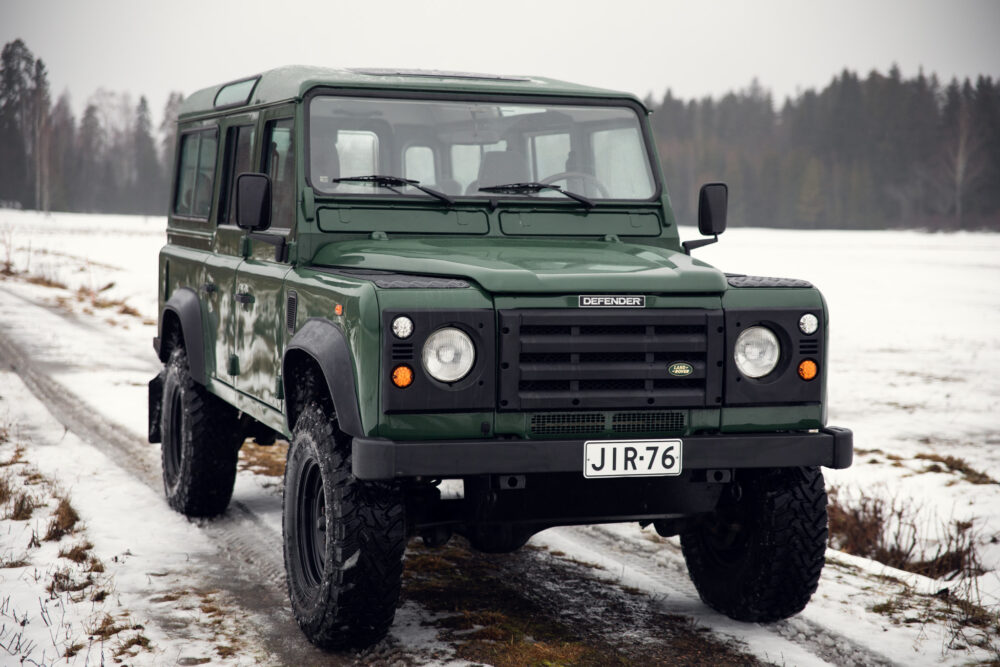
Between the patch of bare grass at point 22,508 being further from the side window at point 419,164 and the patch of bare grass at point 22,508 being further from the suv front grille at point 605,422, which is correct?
the suv front grille at point 605,422

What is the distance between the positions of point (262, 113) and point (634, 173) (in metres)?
1.84

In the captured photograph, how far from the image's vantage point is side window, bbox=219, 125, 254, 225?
6.00 meters

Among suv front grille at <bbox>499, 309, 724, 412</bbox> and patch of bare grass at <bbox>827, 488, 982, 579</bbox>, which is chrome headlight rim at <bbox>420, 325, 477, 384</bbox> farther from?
patch of bare grass at <bbox>827, 488, 982, 579</bbox>

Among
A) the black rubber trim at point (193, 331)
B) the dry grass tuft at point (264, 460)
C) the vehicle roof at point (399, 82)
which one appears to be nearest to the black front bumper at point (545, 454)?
the vehicle roof at point (399, 82)

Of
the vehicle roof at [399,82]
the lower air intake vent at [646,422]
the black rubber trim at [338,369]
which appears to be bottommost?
the lower air intake vent at [646,422]

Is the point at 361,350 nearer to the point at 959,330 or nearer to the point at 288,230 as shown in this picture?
the point at 288,230

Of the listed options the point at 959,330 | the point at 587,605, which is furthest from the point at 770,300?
the point at 959,330

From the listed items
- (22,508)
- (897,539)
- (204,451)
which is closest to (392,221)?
(204,451)

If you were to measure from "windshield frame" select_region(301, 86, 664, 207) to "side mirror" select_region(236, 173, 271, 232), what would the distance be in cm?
24

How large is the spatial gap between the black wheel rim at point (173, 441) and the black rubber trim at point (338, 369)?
9.27ft

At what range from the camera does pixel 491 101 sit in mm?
5574

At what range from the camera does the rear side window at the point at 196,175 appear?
6754 millimetres

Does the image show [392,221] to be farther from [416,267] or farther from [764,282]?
[764,282]

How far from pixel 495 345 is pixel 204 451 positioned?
2956 millimetres
